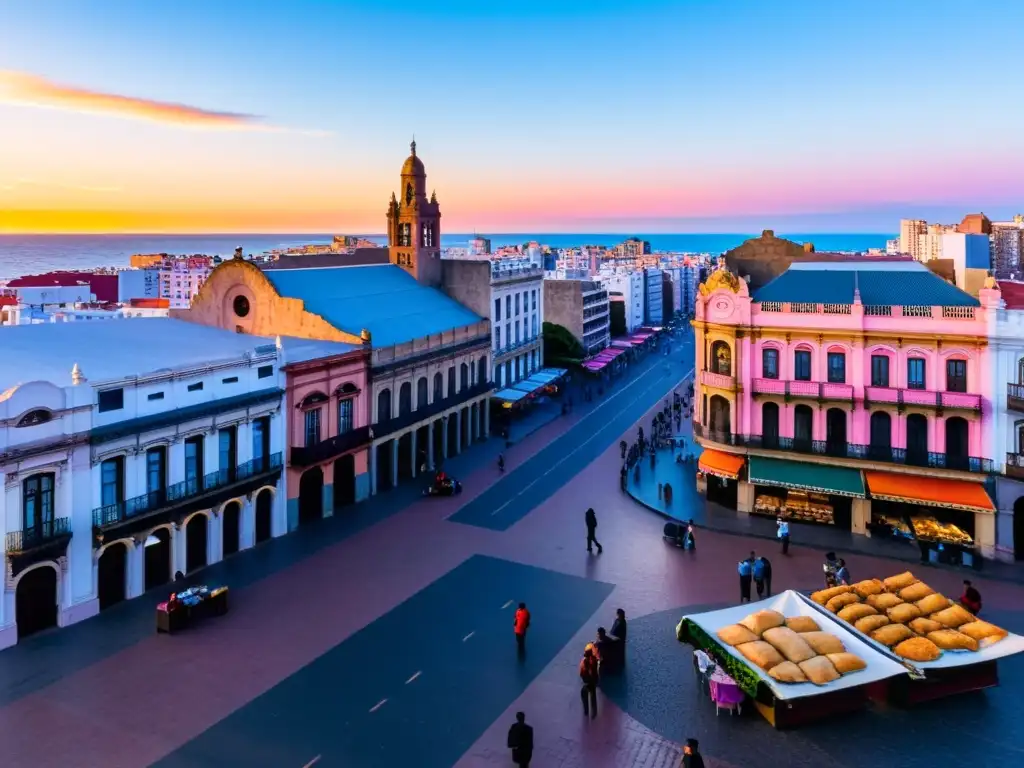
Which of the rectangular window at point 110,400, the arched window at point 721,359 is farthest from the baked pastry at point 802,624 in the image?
the rectangular window at point 110,400

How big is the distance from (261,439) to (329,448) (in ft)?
12.1

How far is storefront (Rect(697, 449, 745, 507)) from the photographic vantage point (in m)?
36.0

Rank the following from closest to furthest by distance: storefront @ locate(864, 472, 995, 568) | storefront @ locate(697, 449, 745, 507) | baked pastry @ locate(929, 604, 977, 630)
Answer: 1. baked pastry @ locate(929, 604, 977, 630)
2. storefront @ locate(864, 472, 995, 568)
3. storefront @ locate(697, 449, 745, 507)

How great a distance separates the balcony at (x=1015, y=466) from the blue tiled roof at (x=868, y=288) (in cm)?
653

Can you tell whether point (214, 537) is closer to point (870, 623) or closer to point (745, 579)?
point (745, 579)

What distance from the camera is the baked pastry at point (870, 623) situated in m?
20.6

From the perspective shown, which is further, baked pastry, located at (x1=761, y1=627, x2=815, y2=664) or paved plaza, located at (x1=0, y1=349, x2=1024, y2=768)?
baked pastry, located at (x1=761, y1=627, x2=815, y2=664)

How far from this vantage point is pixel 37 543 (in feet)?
78.9

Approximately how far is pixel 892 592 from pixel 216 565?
23631mm

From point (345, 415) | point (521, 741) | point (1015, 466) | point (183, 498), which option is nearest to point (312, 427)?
point (345, 415)

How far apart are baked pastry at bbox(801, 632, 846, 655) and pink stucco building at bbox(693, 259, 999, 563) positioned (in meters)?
14.7

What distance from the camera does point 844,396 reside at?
112 ft

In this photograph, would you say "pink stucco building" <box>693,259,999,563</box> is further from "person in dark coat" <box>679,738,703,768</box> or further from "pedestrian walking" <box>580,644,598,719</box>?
"person in dark coat" <box>679,738,703,768</box>

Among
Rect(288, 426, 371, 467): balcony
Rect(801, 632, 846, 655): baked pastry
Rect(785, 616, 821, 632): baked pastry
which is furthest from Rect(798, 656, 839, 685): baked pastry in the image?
Rect(288, 426, 371, 467): balcony
